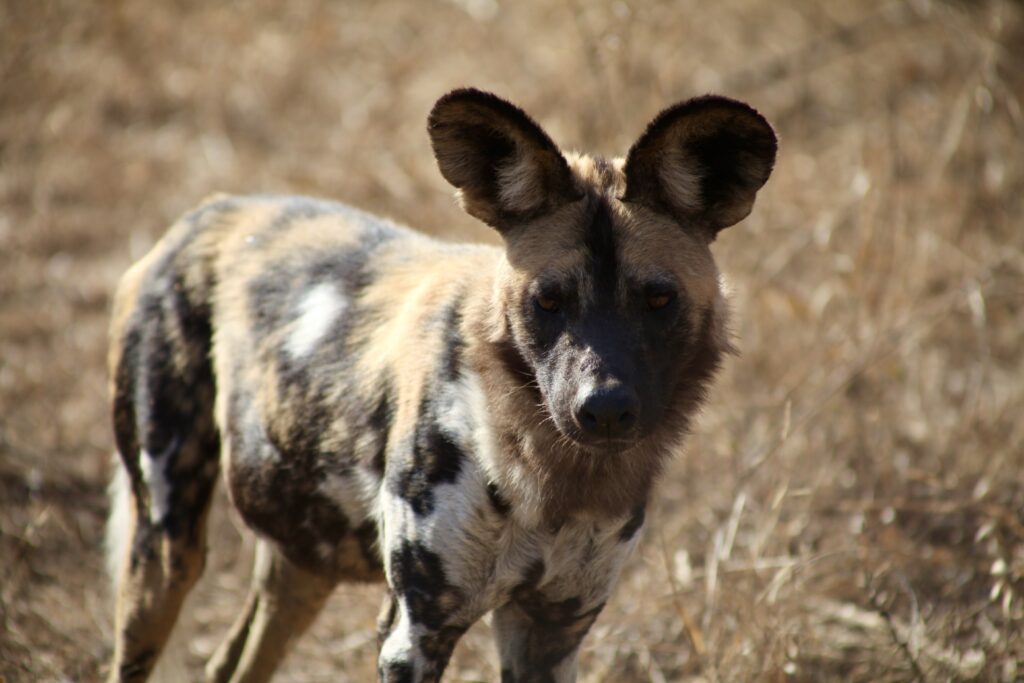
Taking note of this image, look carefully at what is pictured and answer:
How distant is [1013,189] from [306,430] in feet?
12.1

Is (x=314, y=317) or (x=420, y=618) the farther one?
(x=314, y=317)

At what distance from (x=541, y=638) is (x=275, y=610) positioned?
34.9 inches

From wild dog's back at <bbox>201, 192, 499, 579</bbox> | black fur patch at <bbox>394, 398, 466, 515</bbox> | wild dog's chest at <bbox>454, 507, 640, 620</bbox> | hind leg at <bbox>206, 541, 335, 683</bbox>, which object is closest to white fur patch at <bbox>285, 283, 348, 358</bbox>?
wild dog's back at <bbox>201, 192, 499, 579</bbox>

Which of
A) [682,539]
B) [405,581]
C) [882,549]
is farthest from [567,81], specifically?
[405,581]

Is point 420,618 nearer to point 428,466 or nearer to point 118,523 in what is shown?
point 428,466

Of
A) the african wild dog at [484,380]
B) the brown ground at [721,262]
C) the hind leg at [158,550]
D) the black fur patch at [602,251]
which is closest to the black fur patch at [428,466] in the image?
the african wild dog at [484,380]

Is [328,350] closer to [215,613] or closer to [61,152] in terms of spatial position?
[215,613]

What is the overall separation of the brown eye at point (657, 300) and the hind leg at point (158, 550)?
118 cm

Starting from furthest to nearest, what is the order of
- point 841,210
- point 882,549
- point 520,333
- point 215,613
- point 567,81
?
1. point 567,81
2. point 841,210
3. point 215,613
4. point 882,549
5. point 520,333

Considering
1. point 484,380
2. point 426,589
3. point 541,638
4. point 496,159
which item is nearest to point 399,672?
point 426,589

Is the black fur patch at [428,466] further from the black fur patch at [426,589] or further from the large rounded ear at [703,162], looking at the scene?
the large rounded ear at [703,162]

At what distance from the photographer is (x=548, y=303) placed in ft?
7.08

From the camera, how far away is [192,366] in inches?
107

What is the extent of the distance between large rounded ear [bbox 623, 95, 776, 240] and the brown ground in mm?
897
